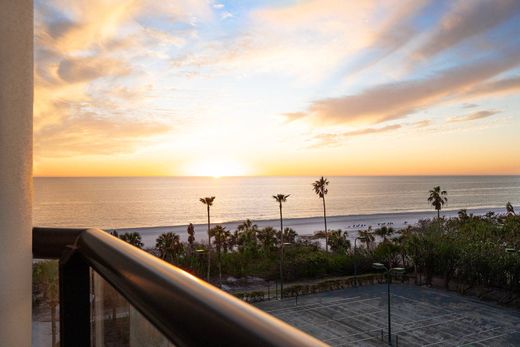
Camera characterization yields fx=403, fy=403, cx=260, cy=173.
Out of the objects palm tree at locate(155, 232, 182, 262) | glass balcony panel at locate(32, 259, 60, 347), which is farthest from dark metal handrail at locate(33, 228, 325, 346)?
palm tree at locate(155, 232, 182, 262)

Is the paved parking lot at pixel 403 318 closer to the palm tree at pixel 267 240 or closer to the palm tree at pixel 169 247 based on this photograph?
the palm tree at pixel 169 247

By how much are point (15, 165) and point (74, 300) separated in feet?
1.38

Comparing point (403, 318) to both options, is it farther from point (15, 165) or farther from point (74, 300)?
point (15, 165)

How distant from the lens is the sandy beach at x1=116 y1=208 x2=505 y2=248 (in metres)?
49.1

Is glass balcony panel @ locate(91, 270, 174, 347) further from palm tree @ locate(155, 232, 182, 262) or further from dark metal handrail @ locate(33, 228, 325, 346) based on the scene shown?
palm tree @ locate(155, 232, 182, 262)

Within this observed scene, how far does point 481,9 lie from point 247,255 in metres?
22.9

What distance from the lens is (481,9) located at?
13.8m

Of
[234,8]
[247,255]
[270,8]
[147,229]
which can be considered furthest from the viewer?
[147,229]

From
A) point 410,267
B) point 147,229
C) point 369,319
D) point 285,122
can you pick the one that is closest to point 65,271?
point 369,319

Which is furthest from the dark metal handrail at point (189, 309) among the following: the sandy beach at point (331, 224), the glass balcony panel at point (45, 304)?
the sandy beach at point (331, 224)

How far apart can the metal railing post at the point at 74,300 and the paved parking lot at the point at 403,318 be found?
52.7 ft

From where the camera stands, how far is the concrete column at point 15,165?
955 millimetres

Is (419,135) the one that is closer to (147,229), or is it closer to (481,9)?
(147,229)

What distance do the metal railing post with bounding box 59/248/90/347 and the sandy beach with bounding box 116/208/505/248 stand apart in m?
43.4
